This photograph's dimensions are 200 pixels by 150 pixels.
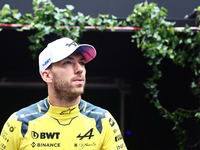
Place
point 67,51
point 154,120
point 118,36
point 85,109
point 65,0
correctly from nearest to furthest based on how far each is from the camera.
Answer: point 67,51 → point 85,109 → point 118,36 → point 65,0 → point 154,120

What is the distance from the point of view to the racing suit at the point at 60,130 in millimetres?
2406

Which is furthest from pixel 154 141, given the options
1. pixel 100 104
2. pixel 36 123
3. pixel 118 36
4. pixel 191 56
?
pixel 36 123

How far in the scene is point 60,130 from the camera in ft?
8.04

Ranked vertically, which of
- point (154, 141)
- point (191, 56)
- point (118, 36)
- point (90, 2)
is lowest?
point (154, 141)

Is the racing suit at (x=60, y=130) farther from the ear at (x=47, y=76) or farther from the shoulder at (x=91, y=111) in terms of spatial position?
the ear at (x=47, y=76)

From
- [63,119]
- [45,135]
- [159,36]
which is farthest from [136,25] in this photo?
[45,135]

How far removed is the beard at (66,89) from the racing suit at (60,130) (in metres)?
0.14

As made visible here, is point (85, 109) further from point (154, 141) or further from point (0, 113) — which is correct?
point (0, 113)

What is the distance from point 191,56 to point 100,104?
2049 mm

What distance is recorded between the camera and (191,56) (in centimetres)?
421

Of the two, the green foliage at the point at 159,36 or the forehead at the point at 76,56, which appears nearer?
the forehead at the point at 76,56

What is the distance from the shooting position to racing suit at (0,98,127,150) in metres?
2.41

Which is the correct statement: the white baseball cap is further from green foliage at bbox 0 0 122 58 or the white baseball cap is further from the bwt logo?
green foliage at bbox 0 0 122 58

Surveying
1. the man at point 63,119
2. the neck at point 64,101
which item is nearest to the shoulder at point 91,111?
the man at point 63,119
